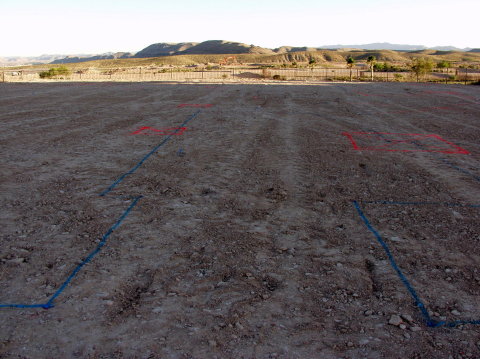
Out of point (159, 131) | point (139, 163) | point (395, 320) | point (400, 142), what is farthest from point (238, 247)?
point (159, 131)

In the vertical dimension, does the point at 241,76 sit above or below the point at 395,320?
above

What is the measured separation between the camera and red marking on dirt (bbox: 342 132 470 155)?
34.8 ft

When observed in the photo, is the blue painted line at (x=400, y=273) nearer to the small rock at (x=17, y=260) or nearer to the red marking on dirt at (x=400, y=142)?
the small rock at (x=17, y=260)

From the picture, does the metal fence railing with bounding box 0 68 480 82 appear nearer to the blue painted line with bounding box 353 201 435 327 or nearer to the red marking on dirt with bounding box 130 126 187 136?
the red marking on dirt with bounding box 130 126 187 136

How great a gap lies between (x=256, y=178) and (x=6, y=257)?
4.73m

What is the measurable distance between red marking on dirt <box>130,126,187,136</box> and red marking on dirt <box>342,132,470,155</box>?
560 centimetres

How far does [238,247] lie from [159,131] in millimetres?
8461

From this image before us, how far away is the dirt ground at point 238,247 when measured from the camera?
3.52m

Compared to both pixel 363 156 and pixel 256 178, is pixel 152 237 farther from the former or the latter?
pixel 363 156

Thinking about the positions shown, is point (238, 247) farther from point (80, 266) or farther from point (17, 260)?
point (17, 260)

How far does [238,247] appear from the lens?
5090 mm

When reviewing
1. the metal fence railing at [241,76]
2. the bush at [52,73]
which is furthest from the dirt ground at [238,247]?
the bush at [52,73]

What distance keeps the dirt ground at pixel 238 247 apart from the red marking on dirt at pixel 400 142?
123mm

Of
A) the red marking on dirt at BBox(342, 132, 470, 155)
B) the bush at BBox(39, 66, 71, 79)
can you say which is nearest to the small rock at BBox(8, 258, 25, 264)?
the red marking on dirt at BBox(342, 132, 470, 155)
